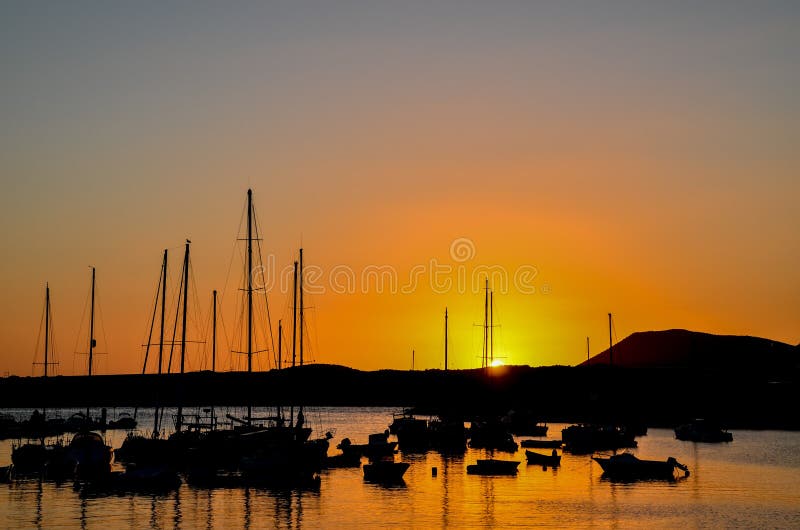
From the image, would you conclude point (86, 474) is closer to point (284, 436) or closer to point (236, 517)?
point (284, 436)

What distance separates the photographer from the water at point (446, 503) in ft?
182

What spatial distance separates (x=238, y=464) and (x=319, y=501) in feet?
50.3

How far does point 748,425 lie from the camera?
152125 millimetres

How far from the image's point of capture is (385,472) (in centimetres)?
7306

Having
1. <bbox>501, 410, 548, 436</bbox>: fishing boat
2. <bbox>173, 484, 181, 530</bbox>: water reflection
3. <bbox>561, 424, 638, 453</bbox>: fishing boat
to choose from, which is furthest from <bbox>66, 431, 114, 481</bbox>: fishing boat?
<bbox>501, 410, 548, 436</bbox>: fishing boat

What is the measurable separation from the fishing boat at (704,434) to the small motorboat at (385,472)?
2316 inches

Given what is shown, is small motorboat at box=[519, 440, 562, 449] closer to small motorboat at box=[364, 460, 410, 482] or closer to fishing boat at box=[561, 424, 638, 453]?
fishing boat at box=[561, 424, 638, 453]

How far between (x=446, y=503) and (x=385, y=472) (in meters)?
11.1

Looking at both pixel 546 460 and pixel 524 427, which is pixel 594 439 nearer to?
pixel 546 460

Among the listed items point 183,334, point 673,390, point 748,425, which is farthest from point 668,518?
point 673,390

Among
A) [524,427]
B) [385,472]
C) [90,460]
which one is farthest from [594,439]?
[90,460]

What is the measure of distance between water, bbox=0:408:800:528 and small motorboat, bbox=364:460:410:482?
0.73 metres

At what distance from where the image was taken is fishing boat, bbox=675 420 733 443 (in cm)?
11956

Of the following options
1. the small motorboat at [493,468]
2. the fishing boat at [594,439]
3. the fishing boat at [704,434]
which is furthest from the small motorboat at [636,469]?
the fishing boat at [704,434]
